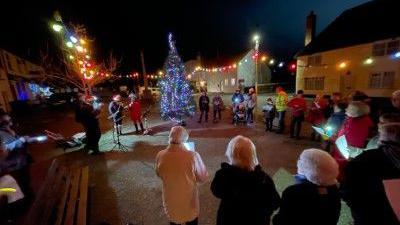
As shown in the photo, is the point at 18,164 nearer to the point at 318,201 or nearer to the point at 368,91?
the point at 318,201

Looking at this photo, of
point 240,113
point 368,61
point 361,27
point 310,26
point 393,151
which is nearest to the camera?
point 393,151

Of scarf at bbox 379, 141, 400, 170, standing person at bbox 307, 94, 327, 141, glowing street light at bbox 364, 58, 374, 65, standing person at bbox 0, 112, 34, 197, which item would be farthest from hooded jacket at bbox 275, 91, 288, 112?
glowing street light at bbox 364, 58, 374, 65

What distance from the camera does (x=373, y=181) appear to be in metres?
2.64

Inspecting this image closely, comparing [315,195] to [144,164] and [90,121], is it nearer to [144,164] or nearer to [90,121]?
[144,164]

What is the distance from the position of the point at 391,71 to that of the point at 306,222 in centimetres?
2276

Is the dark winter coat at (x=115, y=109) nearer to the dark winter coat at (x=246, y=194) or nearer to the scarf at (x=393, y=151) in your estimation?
the dark winter coat at (x=246, y=194)

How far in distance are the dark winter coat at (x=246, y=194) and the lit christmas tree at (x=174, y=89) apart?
12226 mm

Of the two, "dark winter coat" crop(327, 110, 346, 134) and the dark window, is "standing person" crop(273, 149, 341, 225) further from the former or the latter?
the dark window

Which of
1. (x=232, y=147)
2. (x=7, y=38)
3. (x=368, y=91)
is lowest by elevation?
(x=368, y=91)

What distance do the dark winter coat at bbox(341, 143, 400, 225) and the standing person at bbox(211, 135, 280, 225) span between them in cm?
108

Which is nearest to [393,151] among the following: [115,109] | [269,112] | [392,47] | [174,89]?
[269,112]

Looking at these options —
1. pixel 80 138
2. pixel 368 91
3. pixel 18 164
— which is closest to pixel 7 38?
pixel 80 138

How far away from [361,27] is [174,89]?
64.4 feet

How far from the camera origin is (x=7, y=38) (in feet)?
81.8
